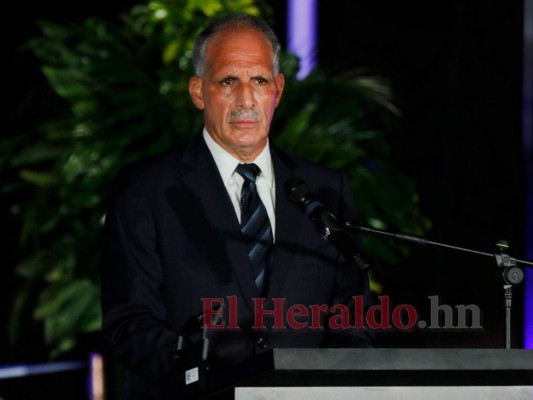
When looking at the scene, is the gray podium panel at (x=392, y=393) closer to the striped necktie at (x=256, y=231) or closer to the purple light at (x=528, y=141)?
the striped necktie at (x=256, y=231)

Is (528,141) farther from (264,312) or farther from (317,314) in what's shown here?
(264,312)

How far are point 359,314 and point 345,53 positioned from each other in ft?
8.63

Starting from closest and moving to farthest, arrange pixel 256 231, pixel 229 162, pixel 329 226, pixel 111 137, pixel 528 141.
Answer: pixel 329 226 → pixel 256 231 → pixel 229 162 → pixel 111 137 → pixel 528 141

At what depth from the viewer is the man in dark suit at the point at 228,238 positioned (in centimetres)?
247

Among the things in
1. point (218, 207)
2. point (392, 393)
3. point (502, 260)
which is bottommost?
point (392, 393)

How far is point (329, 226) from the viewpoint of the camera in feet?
7.13

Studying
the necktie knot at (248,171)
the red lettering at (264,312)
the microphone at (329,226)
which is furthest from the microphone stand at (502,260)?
the necktie knot at (248,171)

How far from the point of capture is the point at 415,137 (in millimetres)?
5008

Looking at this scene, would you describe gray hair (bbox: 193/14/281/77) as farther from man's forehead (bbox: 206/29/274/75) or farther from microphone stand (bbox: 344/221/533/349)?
microphone stand (bbox: 344/221/533/349)

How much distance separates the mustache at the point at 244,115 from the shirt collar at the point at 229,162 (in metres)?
0.09

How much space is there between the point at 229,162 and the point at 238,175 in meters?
0.04

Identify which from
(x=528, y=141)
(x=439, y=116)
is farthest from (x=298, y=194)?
(x=439, y=116)

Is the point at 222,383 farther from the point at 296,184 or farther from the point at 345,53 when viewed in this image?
the point at 345,53

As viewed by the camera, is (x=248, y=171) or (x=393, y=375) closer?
(x=393, y=375)
